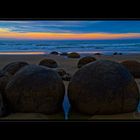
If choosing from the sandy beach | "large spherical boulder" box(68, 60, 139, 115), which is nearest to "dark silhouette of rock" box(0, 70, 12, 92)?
the sandy beach

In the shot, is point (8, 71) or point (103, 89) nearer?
point (103, 89)

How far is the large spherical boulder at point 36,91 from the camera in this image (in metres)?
2.98

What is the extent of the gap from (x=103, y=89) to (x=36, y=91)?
594mm

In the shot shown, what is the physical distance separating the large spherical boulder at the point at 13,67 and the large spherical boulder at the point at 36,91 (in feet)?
0.48

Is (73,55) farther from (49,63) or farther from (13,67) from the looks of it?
(13,67)

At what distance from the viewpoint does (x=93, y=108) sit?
117 inches

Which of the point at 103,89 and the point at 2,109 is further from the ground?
the point at 103,89

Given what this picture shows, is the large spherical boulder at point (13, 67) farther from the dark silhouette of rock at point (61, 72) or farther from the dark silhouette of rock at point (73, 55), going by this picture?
the dark silhouette of rock at point (73, 55)

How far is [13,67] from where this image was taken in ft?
10.6

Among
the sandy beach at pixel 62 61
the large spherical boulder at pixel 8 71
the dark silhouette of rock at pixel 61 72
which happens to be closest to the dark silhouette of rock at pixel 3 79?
the large spherical boulder at pixel 8 71

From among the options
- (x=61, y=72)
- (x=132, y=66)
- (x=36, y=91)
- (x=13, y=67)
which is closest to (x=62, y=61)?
(x=61, y=72)
